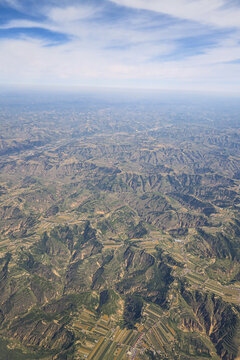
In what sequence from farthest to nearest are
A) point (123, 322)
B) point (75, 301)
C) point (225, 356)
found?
1. point (75, 301)
2. point (123, 322)
3. point (225, 356)

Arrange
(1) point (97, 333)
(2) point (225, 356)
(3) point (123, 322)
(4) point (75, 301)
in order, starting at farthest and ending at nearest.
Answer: (4) point (75, 301) < (3) point (123, 322) < (1) point (97, 333) < (2) point (225, 356)

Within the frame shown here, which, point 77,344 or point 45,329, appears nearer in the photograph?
point 77,344

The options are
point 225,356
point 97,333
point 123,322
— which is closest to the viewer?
point 225,356

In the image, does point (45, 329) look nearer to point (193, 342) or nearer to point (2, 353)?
point (2, 353)

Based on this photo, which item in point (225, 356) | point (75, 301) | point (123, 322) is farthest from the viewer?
point (75, 301)

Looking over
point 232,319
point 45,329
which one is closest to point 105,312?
point 45,329

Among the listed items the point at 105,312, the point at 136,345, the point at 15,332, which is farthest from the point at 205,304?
the point at 15,332

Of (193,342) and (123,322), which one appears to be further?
(123,322)

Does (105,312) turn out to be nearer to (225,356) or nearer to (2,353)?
(2,353)
